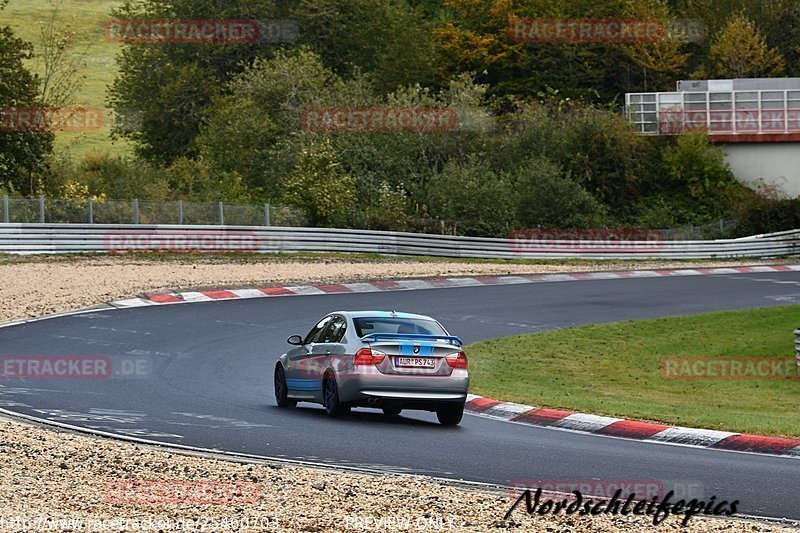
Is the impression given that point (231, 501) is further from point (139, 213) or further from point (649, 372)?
point (139, 213)

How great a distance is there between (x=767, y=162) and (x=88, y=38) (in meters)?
89.8

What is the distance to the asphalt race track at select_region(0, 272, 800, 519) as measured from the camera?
1159cm

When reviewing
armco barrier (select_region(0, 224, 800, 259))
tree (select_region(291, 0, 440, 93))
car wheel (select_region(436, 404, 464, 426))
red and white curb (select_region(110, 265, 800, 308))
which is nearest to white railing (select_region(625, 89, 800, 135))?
armco barrier (select_region(0, 224, 800, 259))

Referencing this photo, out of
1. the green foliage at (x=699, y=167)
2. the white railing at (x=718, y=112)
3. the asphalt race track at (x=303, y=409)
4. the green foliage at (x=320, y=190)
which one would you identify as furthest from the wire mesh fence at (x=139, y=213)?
the white railing at (x=718, y=112)

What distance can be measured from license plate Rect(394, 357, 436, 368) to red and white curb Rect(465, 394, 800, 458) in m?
1.39

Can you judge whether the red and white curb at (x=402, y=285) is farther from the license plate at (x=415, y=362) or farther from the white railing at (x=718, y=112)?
the white railing at (x=718, y=112)

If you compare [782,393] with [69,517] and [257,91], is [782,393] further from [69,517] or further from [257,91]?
[257,91]

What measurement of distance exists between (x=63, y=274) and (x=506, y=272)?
1338 centimetres

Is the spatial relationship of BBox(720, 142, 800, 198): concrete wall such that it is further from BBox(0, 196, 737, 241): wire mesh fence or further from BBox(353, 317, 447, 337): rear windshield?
BBox(353, 317, 447, 337): rear windshield

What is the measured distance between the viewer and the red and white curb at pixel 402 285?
30.3m

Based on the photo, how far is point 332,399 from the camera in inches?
607

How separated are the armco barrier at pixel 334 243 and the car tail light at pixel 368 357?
2483 centimetres

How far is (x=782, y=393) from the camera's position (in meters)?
19.7

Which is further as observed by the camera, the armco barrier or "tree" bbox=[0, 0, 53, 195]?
"tree" bbox=[0, 0, 53, 195]
